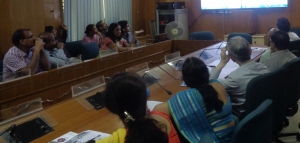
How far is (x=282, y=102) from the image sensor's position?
8.35 feet

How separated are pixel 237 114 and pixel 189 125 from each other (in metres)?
0.79

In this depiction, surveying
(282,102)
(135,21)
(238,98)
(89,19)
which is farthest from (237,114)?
(135,21)

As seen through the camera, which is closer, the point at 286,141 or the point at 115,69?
the point at 286,141

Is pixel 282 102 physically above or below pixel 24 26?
below

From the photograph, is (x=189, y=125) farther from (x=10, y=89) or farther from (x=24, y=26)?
(x=24, y=26)

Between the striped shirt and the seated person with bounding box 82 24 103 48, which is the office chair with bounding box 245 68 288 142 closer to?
the striped shirt

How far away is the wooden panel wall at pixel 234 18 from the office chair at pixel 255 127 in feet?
18.5

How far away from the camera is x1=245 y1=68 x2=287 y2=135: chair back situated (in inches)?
Result: 84.7

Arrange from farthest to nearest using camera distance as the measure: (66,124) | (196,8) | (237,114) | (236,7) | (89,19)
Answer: (196,8) → (236,7) → (89,19) → (237,114) → (66,124)

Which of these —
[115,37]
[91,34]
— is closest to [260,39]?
[115,37]

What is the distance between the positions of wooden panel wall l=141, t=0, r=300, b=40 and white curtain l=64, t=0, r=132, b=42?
1.33 meters

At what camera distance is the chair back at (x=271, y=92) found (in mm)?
2152

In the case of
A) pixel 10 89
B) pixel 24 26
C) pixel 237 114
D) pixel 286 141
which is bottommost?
pixel 286 141

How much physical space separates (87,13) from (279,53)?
3.89 m
